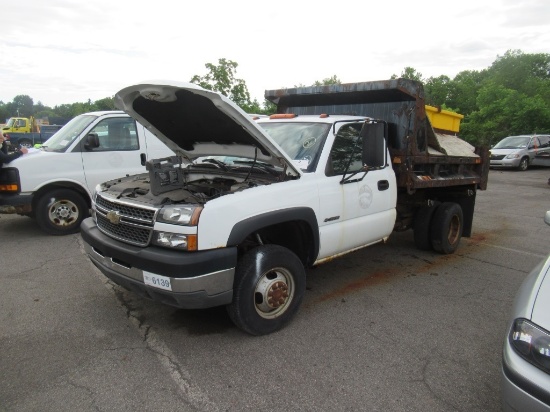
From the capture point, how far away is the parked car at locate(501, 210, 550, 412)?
1886 mm

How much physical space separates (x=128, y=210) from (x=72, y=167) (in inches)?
148

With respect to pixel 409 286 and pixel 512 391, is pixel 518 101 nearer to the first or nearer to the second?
pixel 409 286

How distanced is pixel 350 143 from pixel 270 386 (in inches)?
96.3

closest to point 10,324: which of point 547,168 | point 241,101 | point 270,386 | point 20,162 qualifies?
point 270,386

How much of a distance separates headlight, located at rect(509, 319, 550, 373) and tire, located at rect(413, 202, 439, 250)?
11.8 feet

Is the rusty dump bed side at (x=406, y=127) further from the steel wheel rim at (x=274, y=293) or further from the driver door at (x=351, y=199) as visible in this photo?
the steel wheel rim at (x=274, y=293)

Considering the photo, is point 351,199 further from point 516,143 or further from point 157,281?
point 516,143

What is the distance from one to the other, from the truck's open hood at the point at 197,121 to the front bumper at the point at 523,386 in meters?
2.09

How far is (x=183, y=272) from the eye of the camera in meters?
2.78

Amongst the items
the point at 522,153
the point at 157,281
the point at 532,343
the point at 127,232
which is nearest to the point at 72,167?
the point at 127,232

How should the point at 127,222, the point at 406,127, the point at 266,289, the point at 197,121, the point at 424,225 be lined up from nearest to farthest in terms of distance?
the point at 127,222
the point at 266,289
the point at 197,121
the point at 406,127
the point at 424,225

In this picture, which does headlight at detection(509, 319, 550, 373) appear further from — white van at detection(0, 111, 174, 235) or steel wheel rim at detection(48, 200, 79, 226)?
steel wheel rim at detection(48, 200, 79, 226)

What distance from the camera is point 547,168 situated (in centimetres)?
2000

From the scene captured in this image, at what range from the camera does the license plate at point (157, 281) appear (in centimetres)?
285
